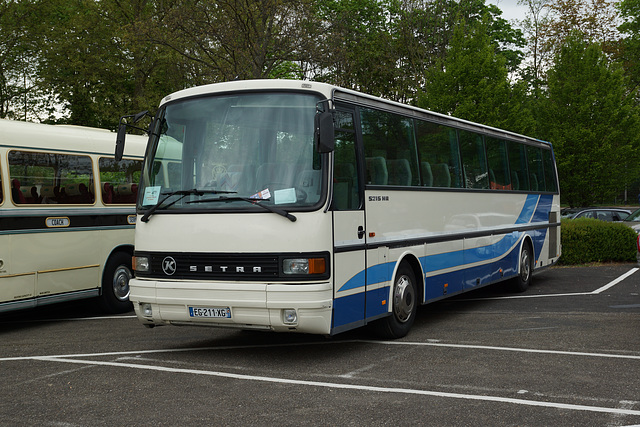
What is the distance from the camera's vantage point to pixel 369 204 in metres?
8.45

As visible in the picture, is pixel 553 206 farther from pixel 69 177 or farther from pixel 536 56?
pixel 536 56

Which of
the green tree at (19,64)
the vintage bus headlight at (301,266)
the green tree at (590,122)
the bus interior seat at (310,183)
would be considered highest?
the green tree at (19,64)

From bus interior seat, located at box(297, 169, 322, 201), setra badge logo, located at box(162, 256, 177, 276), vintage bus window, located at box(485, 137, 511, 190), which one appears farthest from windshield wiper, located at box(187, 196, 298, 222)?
vintage bus window, located at box(485, 137, 511, 190)

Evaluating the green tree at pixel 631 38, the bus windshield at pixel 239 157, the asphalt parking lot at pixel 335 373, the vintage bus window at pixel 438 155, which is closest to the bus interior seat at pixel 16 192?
the asphalt parking lot at pixel 335 373

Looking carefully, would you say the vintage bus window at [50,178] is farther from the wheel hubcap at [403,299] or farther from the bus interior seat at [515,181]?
the bus interior seat at [515,181]

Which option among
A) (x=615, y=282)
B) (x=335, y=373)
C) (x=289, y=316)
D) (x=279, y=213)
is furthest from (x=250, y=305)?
(x=615, y=282)

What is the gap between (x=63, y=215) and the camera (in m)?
10.8

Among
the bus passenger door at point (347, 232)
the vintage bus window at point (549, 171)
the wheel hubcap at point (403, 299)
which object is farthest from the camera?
the vintage bus window at point (549, 171)

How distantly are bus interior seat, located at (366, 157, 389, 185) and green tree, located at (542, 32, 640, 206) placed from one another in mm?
24423

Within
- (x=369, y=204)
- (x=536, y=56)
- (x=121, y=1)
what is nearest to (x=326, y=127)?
(x=369, y=204)

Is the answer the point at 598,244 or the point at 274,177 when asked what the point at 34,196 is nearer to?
the point at 274,177

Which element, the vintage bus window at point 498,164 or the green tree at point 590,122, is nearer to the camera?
the vintage bus window at point 498,164

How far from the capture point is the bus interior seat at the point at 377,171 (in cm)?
856

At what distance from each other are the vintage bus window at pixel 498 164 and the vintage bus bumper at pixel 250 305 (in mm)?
6185
